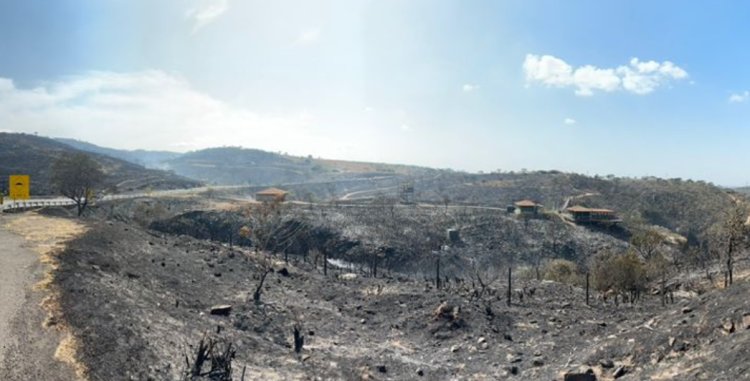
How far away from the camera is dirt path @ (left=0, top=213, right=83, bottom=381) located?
46.4 ft

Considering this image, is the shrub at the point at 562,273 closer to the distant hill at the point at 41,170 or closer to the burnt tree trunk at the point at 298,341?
the burnt tree trunk at the point at 298,341

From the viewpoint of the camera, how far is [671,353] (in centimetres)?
1705

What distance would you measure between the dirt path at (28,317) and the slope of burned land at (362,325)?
766 mm

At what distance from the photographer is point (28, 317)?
674 inches

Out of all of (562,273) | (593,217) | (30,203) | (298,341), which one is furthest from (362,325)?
(593,217)

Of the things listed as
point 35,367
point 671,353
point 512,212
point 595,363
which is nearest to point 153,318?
point 35,367

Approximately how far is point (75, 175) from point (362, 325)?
40819mm

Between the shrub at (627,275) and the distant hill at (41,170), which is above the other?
the distant hill at (41,170)

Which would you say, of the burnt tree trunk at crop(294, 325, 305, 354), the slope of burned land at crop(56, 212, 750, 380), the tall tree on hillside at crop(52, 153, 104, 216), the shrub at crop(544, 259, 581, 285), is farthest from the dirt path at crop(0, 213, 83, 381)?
the shrub at crop(544, 259, 581, 285)

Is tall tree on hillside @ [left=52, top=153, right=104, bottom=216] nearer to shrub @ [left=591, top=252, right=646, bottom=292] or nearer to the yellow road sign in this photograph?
the yellow road sign

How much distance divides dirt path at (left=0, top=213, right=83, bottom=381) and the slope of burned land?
766 millimetres

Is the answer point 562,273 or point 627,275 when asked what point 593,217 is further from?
point 627,275

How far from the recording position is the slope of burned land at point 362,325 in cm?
1722

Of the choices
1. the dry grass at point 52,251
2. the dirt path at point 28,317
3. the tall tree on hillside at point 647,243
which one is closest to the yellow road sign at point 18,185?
the dry grass at point 52,251
